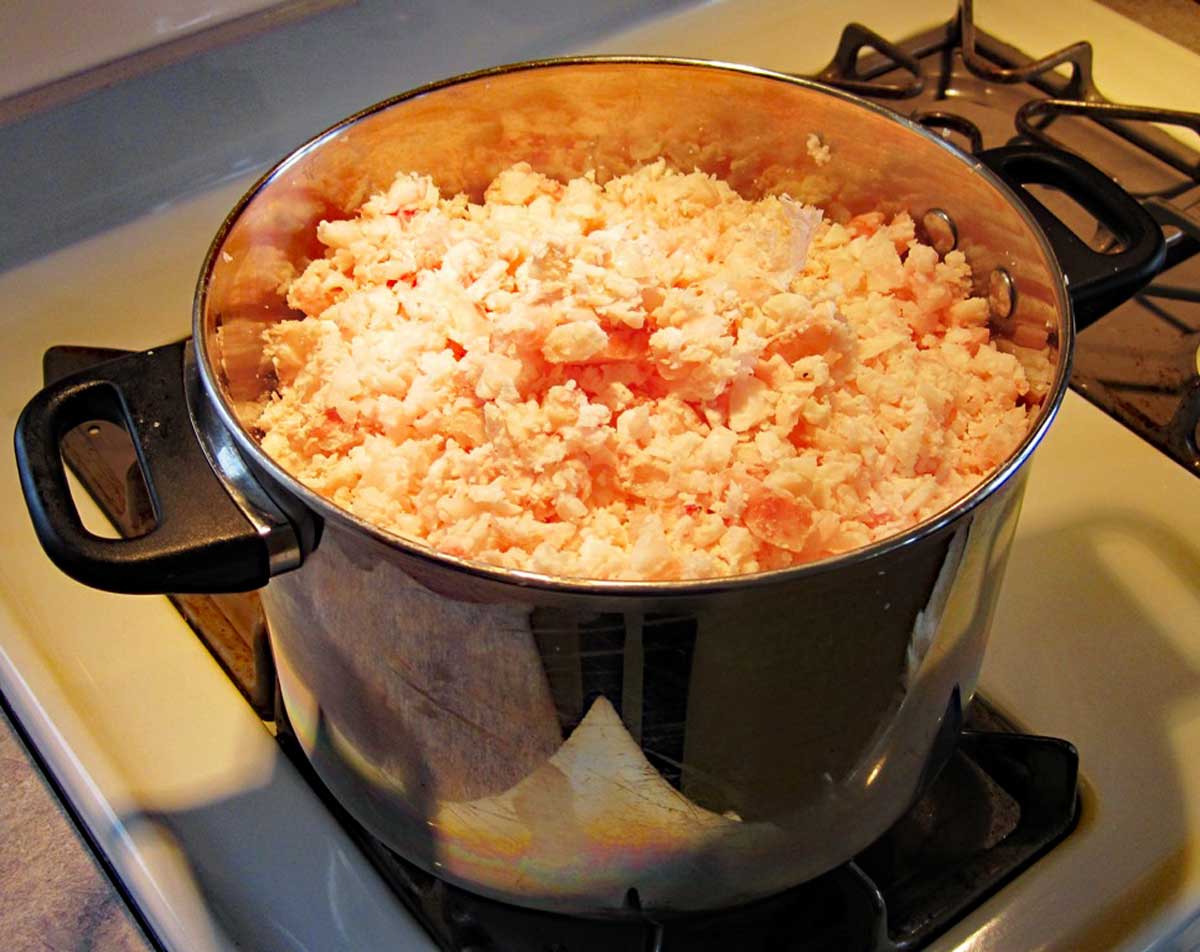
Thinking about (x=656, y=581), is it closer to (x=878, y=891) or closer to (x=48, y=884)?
(x=878, y=891)

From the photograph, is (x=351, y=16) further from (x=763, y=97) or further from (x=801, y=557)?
(x=801, y=557)

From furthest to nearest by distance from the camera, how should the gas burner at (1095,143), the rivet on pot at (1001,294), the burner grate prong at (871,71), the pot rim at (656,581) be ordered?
the burner grate prong at (871,71) < the gas burner at (1095,143) < the rivet on pot at (1001,294) < the pot rim at (656,581)

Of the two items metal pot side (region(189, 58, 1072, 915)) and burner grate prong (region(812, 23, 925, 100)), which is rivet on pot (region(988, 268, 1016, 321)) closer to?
metal pot side (region(189, 58, 1072, 915))

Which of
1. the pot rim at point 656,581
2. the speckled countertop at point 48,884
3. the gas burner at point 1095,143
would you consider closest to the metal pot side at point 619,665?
the pot rim at point 656,581

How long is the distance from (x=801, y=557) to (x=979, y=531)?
0.08 metres

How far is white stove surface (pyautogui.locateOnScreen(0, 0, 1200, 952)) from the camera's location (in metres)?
0.58

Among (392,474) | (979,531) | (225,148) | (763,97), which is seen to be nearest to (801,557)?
(979,531)

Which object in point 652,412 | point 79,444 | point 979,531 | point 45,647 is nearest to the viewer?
point 979,531

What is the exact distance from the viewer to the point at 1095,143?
102 centimetres

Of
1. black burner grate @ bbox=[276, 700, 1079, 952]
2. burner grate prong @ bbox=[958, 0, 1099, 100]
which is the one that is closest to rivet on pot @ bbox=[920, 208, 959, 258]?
black burner grate @ bbox=[276, 700, 1079, 952]

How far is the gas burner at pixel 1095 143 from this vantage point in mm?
846

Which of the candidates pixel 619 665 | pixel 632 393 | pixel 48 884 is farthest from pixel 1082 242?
pixel 48 884

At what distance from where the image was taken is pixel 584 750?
482 mm

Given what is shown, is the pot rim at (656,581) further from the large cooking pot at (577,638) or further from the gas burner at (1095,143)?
the gas burner at (1095,143)
